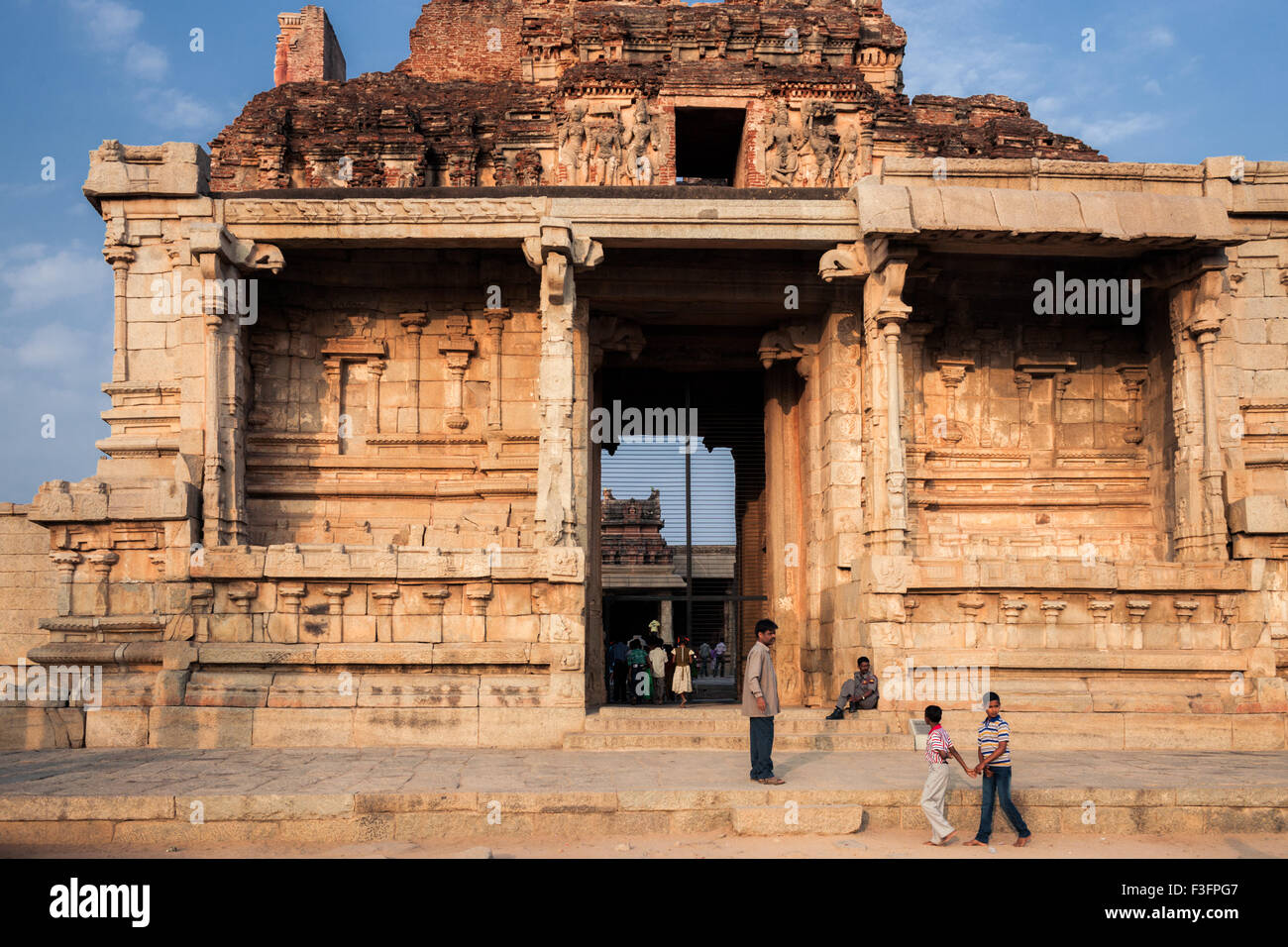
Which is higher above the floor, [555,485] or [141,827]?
[555,485]

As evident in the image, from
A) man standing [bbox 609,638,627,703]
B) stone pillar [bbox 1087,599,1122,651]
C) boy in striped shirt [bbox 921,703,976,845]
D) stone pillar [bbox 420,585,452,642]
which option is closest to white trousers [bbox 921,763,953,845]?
A: boy in striped shirt [bbox 921,703,976,845]

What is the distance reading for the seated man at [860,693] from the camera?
1229cm

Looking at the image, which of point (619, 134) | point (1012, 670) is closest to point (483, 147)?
point (619, 134)

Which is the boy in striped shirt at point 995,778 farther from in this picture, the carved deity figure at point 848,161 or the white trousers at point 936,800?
the carved deity figure at point 848,161

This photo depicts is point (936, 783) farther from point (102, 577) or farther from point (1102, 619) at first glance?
point (102, 577)

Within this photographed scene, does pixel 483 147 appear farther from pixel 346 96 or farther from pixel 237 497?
pixel 237 497

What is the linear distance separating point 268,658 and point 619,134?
38.4ft

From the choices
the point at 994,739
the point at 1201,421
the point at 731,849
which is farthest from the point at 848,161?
the point at 731,849

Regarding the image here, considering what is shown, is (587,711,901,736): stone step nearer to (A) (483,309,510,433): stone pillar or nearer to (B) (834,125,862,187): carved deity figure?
(A) (483,309,510,433): stone pillar

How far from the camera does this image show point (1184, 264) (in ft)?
45.7

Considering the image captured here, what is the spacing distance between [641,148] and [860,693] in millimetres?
11529

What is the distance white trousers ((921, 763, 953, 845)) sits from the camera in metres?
8.15

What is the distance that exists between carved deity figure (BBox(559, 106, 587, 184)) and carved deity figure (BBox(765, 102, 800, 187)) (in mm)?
3263

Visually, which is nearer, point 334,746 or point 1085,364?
point 334,746
